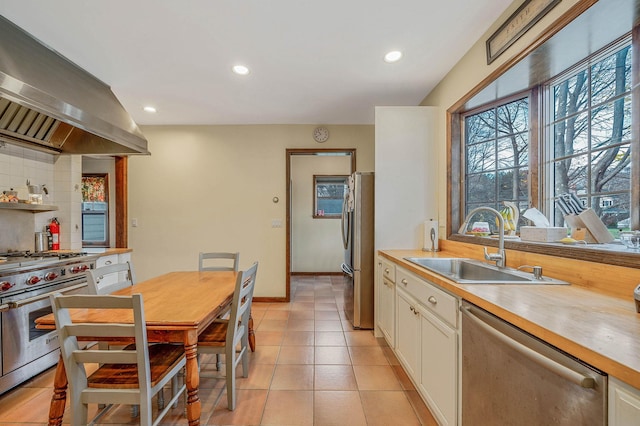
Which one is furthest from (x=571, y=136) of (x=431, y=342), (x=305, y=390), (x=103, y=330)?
(x=103, y=330)

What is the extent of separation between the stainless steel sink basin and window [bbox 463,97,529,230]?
591 mm

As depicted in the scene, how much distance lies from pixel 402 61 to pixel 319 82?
0.81m

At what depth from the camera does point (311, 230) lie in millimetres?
5828

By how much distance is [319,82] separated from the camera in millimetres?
2775

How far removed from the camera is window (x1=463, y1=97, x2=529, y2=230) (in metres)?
2.10

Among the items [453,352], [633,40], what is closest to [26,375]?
[453,352]

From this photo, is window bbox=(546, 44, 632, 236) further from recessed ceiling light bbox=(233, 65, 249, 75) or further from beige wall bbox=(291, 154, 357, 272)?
beige wall bbox=(291, 154, 357, 272)

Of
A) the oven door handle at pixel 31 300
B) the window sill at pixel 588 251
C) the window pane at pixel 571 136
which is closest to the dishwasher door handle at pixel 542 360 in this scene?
the window sill at pixel 588 251

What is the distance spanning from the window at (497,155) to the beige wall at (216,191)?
5.34 feet

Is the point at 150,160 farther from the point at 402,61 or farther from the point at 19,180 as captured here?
the point at 402,61

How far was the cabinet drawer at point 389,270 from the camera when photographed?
2.37 m

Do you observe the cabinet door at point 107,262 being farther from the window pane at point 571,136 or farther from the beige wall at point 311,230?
the window pane at point 571,136

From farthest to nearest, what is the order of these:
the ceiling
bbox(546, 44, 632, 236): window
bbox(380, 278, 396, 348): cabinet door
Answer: bbox(380, 278, 396, 348): cabinet door, the ceiling, bbox(546, 44, 632, 236): window

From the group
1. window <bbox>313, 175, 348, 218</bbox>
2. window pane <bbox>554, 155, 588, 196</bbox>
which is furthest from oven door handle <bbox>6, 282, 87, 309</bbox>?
window <bbox>313, 175, 348, 218</bbox>
